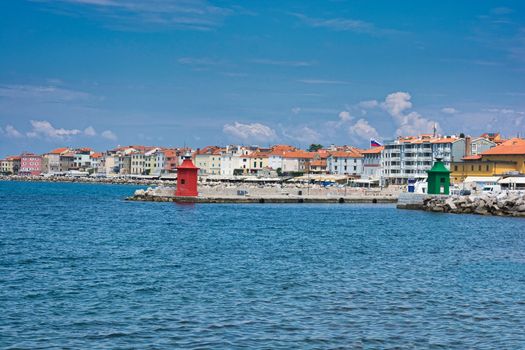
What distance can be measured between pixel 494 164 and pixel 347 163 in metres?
59.0

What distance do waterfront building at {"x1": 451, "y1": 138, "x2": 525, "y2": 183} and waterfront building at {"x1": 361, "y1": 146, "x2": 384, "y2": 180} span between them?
1387 inches

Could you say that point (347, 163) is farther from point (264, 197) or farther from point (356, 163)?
point (264, 197)

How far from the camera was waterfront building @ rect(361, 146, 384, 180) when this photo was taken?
422 ft

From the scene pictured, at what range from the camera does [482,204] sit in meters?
63.0

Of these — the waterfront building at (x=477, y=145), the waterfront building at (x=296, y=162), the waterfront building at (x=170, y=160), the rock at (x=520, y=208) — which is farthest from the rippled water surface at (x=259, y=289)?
the waterfront building at (x=170, y=160)

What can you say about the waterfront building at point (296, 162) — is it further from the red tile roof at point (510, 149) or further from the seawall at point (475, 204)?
the seawall at point (475, 204)

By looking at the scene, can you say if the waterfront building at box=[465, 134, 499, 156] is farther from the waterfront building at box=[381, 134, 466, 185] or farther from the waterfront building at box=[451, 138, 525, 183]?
the waterfront building at box=[451, 138, 525, 183]

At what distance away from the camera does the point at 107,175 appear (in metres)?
193

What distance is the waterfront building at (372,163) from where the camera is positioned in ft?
422

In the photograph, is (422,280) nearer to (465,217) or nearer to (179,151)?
(465,217)

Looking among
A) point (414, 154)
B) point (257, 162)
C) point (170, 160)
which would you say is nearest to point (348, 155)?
point (257, 162)

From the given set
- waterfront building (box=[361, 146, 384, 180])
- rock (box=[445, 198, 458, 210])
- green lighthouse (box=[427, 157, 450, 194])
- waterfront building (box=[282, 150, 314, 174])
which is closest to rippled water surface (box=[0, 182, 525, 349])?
rock (box=[445, 198, 458, 210])

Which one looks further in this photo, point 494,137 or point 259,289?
point 494,137

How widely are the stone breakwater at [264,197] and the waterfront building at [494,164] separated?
9.60m
